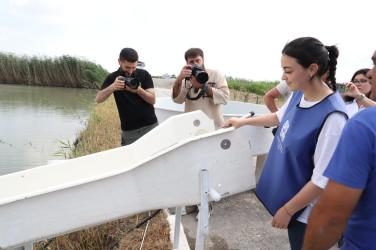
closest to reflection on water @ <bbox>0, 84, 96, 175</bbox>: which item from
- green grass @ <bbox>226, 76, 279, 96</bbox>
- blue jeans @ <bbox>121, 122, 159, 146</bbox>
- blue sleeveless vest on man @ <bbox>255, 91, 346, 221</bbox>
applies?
blue jeans @ <bbox>121, 122, 159, 146</bbox>

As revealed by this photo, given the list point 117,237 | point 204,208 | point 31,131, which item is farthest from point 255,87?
point 204,208

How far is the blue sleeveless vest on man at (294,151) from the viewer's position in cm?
94

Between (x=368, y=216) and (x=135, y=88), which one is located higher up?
(x=135, y=88)

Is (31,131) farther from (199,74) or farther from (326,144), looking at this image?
(326,144)

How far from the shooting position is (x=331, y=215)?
0.72 meters

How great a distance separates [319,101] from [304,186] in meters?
0.33

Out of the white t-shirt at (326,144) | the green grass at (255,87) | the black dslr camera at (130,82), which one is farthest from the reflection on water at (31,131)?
the green grass at (255,87)

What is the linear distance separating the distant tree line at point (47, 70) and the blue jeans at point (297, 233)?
614 inches

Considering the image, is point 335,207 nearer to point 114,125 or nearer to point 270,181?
point 270,181

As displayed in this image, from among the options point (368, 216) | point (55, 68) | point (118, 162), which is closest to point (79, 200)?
point (118, 162)

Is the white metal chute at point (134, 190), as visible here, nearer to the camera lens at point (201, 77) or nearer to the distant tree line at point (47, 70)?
the camera lens at point (201, 77)

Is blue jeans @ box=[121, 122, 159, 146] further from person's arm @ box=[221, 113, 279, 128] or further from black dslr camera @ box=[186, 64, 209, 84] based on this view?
person's arm @ box=[221, 113, 279, 128]

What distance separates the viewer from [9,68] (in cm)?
1581

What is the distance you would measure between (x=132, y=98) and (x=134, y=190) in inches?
63.2
